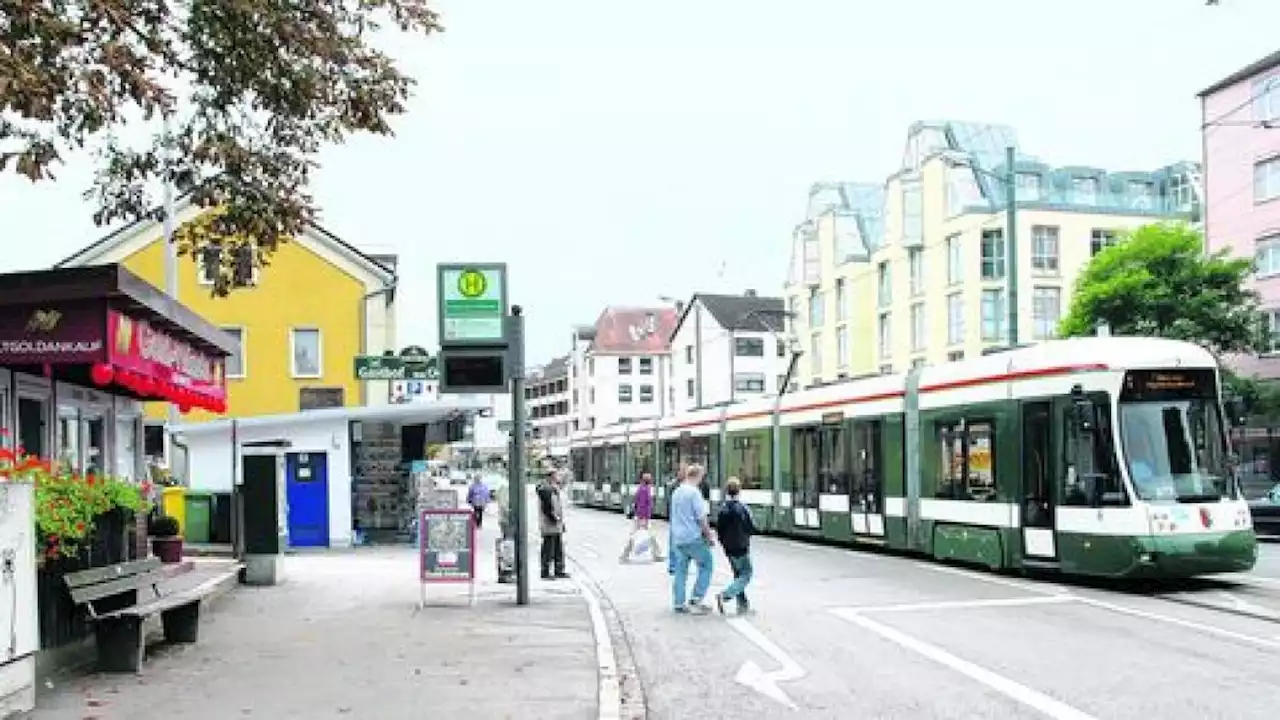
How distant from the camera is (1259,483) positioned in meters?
45.3

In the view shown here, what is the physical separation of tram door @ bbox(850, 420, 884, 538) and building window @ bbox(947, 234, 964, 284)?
1734 inches

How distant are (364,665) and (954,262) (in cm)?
5928

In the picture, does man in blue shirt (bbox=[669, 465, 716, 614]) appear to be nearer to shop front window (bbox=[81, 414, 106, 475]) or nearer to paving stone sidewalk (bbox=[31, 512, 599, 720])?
paving stone sidewalk (bbox=[31, 512, 599, 720])

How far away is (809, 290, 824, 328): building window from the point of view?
276 ft

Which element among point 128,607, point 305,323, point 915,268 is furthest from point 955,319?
point 128,607

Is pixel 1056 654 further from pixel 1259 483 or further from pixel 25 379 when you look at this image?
pixel 1259 483

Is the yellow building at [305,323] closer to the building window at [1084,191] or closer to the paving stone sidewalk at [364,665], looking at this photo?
the paving stone sidewalk at [364,665]

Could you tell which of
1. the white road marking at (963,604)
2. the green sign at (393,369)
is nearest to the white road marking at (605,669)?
the white road marking at (963,604)

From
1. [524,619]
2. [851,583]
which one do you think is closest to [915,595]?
[851,583]

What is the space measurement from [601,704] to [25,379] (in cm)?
708

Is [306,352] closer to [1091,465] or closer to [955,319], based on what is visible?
[955,319]

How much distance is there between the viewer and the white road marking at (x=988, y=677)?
8836 mm

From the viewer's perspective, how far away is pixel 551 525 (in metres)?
19.7

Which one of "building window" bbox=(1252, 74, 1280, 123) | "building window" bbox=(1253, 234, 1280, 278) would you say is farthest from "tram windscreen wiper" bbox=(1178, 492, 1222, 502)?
"building window" bbox=(1252, 74, 1280, 123)
